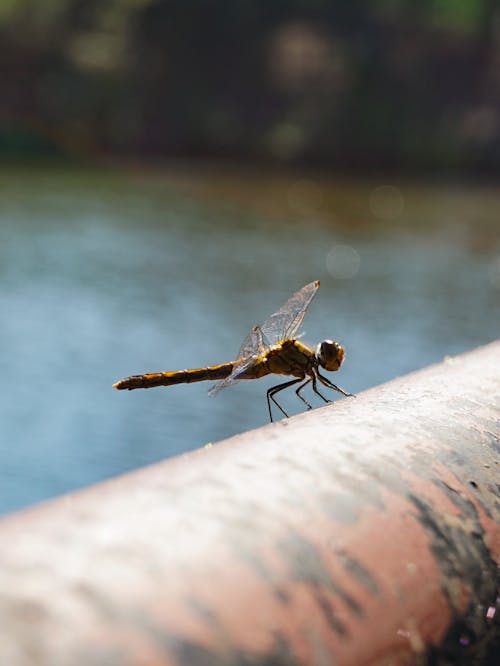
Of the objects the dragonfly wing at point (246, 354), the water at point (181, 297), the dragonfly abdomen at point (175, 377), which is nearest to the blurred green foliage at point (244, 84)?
the water at point (181, 297)

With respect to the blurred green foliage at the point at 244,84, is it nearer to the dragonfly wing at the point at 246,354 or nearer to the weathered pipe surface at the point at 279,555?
the dragonfly wing at the point at 246,354

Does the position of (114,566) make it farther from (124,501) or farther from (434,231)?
(434,231)

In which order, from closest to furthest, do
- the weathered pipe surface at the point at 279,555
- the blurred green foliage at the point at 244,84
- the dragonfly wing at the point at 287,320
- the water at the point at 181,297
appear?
the weathered pipe surface at the point at 279,555, the dragonfly wing at the point at 287,320, the water at the point at 181,297, the blurred green foliage at the point at 244,84

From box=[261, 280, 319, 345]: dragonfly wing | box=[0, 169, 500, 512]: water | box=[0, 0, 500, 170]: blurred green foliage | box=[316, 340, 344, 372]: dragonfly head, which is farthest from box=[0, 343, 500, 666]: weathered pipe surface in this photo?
box=[0, 0, 500, 170]: blurred green foliage

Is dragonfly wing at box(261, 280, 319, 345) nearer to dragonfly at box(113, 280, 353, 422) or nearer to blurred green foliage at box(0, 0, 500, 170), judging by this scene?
dragonfly at box(113, 280, 353, 422)

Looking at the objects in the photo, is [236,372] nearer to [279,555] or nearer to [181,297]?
[279,555]

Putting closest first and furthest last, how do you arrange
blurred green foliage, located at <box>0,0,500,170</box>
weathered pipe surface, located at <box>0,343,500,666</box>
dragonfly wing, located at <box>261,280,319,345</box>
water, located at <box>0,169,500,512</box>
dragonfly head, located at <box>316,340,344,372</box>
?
weathered pipe surface, located at <box>0,343,500,666</box>, dragonfly head, located at <box>316,340,344,372</box>, dragonfly wing, located at <box>261,280,319,345</box>, water, located at <box>0,169,500,512</box>, blurred green foliage, located at <box>0,0,500,170</box>
